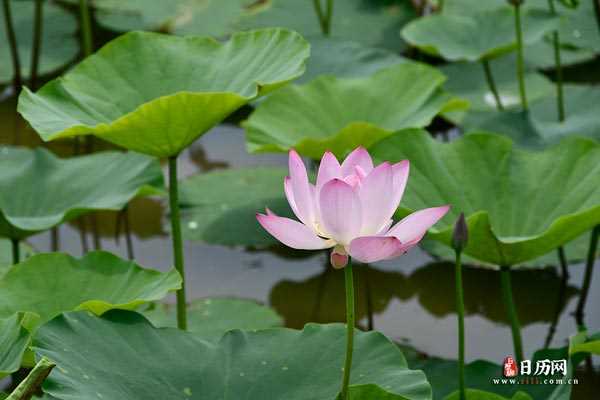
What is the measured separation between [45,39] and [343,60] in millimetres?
1226

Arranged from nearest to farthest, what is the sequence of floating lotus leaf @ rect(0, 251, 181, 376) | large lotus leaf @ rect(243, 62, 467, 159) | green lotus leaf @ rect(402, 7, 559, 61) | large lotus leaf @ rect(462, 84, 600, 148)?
floating lotus leaf @ rect(0, 251, 181, 376)
large lotus leaf @ rect(243, 62, 467, 159)
large lotus leaf @ rect(462, 84, 600, 148)
green lotus leaf @ rect(402, 7, 559, 61)

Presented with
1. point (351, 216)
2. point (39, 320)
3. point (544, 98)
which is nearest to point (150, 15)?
point (544, 98)

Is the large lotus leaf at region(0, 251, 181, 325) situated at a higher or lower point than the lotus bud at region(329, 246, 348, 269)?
lower

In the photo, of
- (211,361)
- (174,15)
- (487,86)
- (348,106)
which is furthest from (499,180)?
(174,15)

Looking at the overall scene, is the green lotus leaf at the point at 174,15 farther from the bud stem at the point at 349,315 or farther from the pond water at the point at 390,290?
the bud stem at the point at 349,315

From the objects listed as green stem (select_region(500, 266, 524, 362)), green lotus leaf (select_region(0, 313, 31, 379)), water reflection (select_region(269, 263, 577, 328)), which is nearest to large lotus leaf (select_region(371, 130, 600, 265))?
green stem (select_region(500, 266, 524, 362))

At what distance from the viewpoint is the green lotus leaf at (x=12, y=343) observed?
1384 mm

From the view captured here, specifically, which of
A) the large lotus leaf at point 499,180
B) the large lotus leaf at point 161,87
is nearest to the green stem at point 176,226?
the large lotus leaf at point 161,87

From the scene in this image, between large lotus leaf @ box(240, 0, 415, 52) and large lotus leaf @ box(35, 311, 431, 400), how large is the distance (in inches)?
85.0

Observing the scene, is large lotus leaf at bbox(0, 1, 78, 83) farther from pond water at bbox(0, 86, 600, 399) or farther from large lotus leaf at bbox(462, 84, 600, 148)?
large lotus leaf at bbox(462, 84, 600, 148)

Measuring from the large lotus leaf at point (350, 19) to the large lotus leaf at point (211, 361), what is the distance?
7.08 ft

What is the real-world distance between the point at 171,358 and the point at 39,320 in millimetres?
296

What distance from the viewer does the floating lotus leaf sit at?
1.69 metres

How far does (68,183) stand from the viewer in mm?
2244
